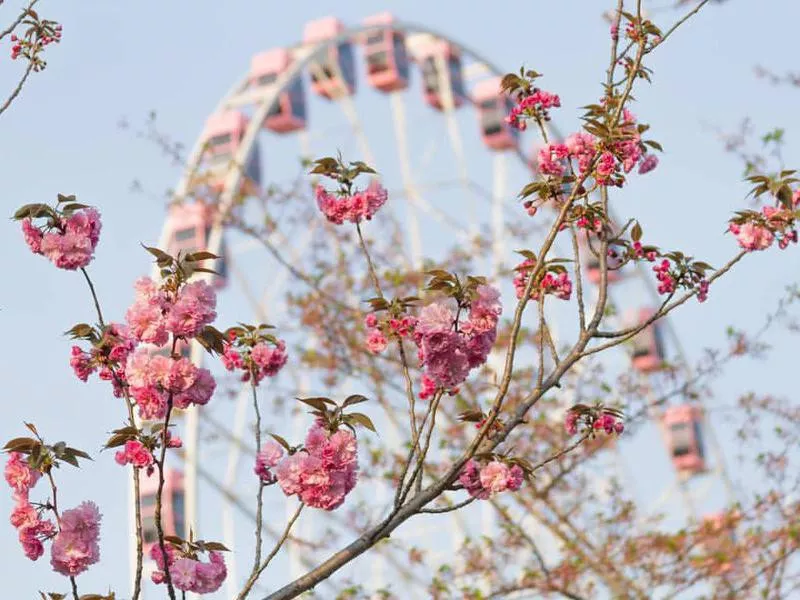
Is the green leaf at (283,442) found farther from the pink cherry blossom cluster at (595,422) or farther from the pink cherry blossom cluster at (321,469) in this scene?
the pink cherry blossom cluster at (595,422)

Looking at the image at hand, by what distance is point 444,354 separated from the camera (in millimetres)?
3641

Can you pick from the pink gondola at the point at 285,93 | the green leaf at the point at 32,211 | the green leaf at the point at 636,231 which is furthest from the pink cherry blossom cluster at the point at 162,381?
the pink gondola at the point at 285,93

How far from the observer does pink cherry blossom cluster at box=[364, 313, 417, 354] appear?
392 centimetres

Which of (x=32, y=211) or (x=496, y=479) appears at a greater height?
(x=32, y=211)

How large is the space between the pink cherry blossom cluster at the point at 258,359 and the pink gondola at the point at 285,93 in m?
14.8

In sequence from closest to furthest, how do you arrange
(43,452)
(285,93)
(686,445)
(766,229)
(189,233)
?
(43,452), (766,229), (189,233), (285,93), (686,445)

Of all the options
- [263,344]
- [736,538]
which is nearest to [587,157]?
[263,344]

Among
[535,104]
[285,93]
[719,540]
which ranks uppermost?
[285,93]

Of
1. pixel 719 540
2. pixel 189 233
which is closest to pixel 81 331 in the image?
pixel 719 540

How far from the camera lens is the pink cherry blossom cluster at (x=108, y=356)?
3629 millimetres

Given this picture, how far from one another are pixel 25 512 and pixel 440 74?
57.0 ft

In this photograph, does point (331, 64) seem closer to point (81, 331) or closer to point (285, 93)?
point (285, 93)

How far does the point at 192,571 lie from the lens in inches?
138

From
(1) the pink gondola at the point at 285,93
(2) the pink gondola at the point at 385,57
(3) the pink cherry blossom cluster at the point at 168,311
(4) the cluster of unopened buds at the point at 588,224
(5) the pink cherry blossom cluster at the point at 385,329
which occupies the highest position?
(2) the pink gondola at the point at 385,57
